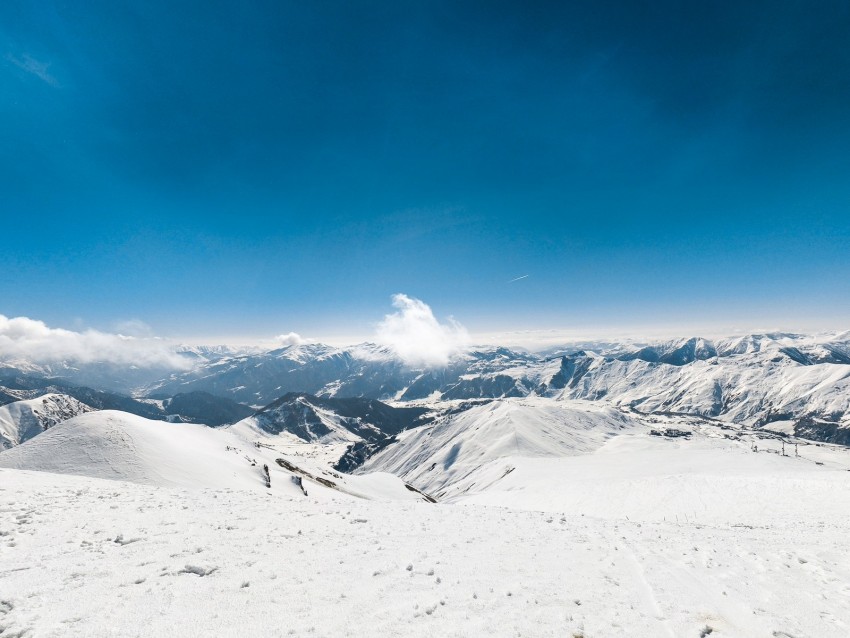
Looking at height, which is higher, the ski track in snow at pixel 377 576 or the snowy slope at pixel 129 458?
the ski track in snow at pixel 377 576

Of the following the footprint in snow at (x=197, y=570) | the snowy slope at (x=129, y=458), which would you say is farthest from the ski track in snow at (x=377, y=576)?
the snowy slope at (x=129, y=458)

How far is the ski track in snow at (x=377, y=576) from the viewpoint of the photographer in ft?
29.5

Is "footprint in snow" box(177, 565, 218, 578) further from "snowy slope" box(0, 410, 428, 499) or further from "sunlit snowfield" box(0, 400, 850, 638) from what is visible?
"snowy slope" box(0, 410, 428, 499)

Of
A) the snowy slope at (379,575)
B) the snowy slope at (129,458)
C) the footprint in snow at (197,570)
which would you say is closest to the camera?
the snowy slope at (379,575)

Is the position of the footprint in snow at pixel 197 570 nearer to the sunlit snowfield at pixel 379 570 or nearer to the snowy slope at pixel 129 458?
the sunlit snowfield at pixel 379 570

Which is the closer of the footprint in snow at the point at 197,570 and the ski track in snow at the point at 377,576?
the ski track in snow at the point at 377,576

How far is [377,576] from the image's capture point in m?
12.0

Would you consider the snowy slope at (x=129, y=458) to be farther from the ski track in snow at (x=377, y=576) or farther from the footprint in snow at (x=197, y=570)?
the footprint in snow at (x=197, y=570)

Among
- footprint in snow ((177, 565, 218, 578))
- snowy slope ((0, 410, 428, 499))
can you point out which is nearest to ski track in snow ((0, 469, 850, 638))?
footprint in snow ((177, 565, 218, 578))

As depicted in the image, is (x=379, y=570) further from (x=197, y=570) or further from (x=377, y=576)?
(x=197, y=570)

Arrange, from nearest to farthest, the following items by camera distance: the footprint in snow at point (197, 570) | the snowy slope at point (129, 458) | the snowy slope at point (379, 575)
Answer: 1. the snowy slope at point (379, 575)
2. the footprint in snow at point (197, 570)
3. the snowy slope at point (129, 458)

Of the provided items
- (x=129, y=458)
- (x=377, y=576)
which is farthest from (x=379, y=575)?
(x=129, y=458)

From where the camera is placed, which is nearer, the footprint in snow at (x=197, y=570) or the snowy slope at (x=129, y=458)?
the footprint in snow at (x=197, y=570)

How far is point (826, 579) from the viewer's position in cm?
1416
